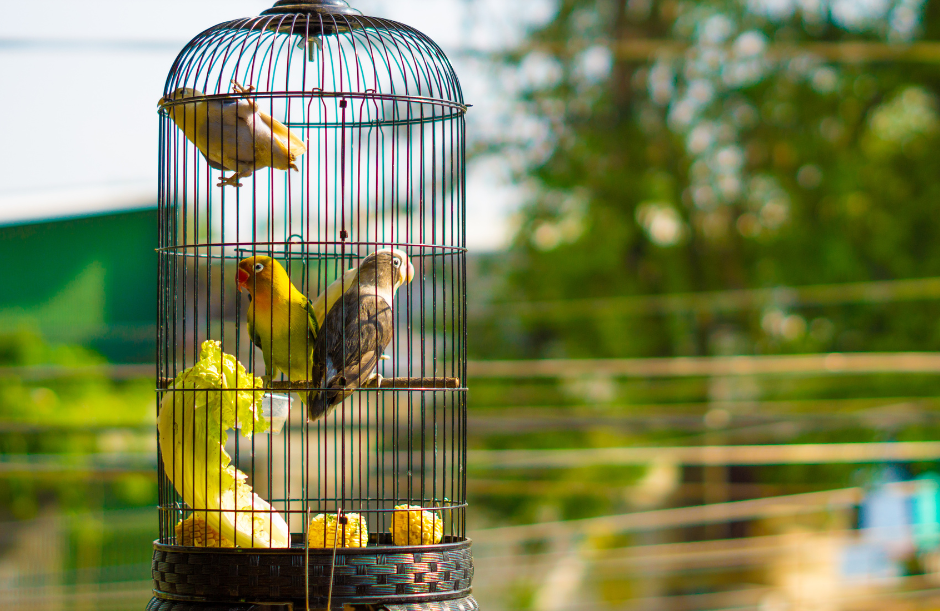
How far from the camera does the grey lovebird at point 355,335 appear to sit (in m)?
2.56

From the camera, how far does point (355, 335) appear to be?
256 centimetres

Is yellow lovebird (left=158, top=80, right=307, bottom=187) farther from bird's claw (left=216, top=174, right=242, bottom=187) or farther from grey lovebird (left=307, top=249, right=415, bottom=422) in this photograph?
grey lovebird (left=307, top=249, right=415, bottom=422)

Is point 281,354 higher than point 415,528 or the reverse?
higher

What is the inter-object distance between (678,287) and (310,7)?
7.01 m

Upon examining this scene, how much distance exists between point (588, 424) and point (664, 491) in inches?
130

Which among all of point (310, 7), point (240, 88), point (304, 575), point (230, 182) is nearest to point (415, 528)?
point (304, 575)

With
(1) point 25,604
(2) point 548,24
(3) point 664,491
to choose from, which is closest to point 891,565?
(3) point 664,491

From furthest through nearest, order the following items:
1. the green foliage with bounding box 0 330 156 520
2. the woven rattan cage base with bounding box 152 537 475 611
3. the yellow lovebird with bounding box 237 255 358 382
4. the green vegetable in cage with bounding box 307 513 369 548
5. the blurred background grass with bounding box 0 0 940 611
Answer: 1. the blurred background grass with bounding box 0 0 940 611
2. the green foliage with bounding box 0 330 156 520
3. the yellow lovebird with bounding box 237 255 358 382
4. the green vegetable in cage with bounding box 307 513 369 548
5. the woven rattan cage base with bounding box 152 537 475 611

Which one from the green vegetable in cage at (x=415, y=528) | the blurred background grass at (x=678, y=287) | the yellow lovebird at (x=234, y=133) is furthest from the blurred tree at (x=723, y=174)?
the green vegetable in cage at (x=415, y=528)

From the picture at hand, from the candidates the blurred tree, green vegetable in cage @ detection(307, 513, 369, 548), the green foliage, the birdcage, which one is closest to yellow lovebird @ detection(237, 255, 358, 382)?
the birdcage

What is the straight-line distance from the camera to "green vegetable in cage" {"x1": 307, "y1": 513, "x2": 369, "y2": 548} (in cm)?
246

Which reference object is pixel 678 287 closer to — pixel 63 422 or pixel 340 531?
pixel 63 422

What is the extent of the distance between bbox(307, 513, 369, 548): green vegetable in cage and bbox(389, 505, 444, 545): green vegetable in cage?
88 millimetres

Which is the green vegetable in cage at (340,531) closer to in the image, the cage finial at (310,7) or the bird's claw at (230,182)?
the bird's claw at (230,182)
